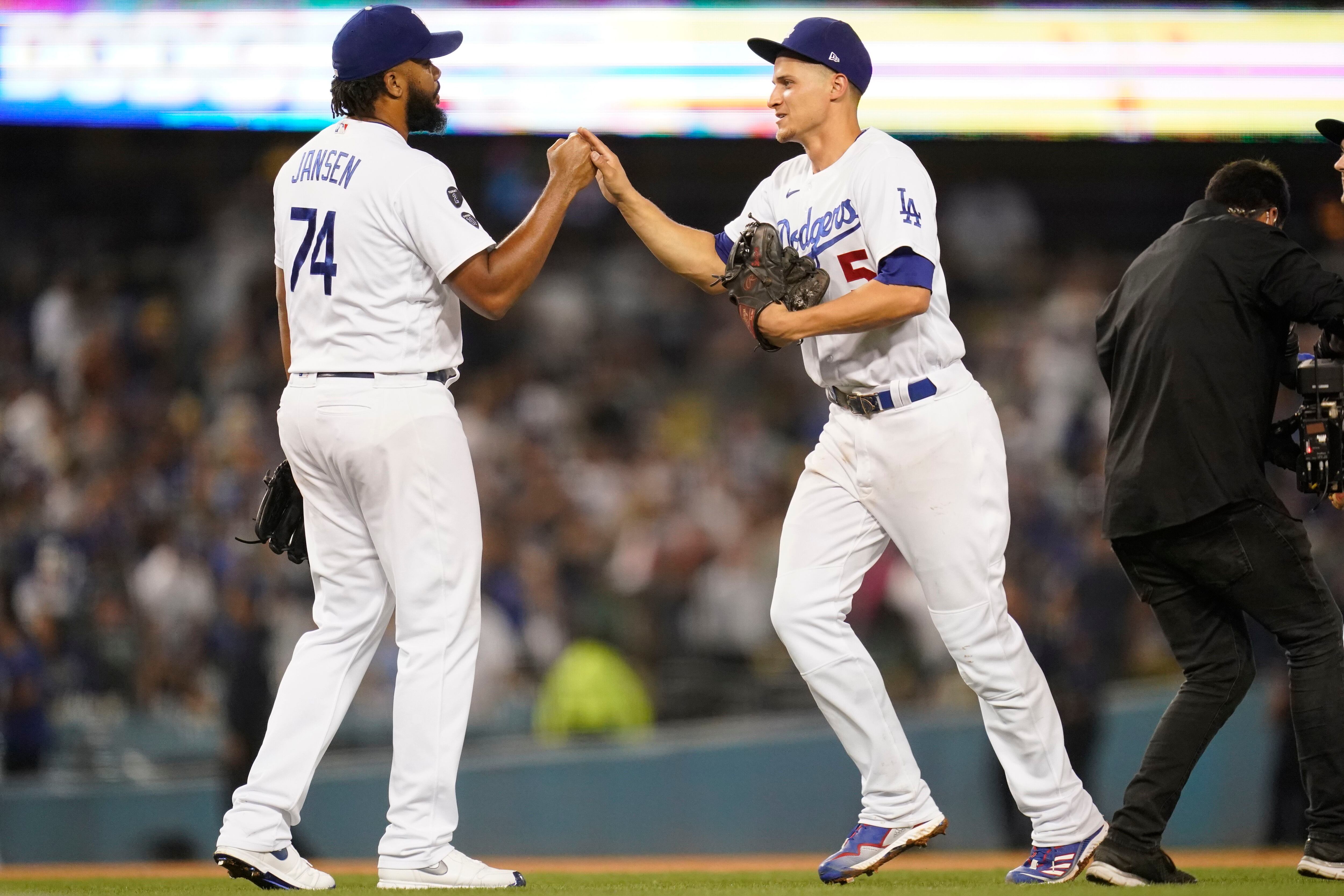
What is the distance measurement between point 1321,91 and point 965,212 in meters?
2.75

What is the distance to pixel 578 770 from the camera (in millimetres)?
8094

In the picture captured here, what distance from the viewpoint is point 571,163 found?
421 centimetres

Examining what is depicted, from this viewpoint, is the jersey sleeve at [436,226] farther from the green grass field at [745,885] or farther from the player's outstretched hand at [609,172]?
the green grass field at [745,885]

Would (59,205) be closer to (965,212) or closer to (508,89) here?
(508,89)

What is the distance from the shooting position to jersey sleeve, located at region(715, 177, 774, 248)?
4.39m

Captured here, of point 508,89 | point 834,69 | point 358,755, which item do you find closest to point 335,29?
point 508,89

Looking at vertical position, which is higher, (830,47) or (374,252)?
(830,47)

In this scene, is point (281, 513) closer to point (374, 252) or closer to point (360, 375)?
point (360, 375)

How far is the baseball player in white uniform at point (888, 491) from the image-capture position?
13.1 ft

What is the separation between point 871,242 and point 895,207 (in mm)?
120

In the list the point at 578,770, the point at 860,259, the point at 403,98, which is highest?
the point at 403,98

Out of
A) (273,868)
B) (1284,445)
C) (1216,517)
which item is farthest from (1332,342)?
(273,868)

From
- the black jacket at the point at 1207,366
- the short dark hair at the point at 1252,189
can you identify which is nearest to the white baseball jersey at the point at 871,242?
the black jacket at the point at 1207,366

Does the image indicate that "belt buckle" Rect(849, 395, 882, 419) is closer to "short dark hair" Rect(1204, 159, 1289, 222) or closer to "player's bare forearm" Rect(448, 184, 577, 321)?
"player's bare forearm" Rect(448, 184, 577, 321)
